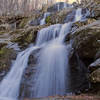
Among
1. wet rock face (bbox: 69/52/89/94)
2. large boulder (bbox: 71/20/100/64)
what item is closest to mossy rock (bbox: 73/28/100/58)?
large boulder (bbox: 71/20/100/64)

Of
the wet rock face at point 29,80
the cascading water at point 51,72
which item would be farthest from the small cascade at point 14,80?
the cascading water at point 51,72

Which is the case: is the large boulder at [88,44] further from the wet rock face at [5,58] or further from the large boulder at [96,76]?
the wet rock face at [5,58]

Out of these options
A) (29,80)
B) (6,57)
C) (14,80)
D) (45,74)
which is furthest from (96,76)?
(6,57)

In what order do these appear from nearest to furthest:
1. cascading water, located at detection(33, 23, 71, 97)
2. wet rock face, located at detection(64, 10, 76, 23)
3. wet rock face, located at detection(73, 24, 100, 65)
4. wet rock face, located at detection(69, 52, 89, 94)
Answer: wet rock face, located at detection(73, 24, 100, 65), wet rock face, located at detection(69, 52, 89, 94), cascading water, located at detection(33, 23, 71, 97), wet rock face, located at detection(64, 10, 76, 23)

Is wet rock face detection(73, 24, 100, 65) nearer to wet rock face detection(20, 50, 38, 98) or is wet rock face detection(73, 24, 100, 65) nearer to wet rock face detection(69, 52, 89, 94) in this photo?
wet rock face detection(69, 52, 89, 94)

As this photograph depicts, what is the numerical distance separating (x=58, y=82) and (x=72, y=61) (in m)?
1.21

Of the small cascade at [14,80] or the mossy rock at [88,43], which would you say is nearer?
the mossy rock at [88,43]

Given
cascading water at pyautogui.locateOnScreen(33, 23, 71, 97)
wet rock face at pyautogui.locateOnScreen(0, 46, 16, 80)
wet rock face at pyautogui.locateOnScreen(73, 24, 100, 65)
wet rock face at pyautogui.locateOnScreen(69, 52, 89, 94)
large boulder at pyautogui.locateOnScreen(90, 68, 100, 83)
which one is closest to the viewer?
large boulder at pyautogui.locateOnScreen(90, 68, 100, 83)

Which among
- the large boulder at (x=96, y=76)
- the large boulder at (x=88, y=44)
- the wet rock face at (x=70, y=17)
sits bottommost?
the large boulder at (x=96, y=76)

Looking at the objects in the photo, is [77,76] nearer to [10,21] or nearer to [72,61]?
[72,61]

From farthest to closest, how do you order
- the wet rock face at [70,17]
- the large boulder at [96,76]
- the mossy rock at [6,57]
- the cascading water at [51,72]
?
the wet rock face at [70,17] → the mossy rock at [6,57] → the cascading water at [51,72] → the large boulder at [96,76]

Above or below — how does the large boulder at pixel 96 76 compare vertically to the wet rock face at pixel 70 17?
below

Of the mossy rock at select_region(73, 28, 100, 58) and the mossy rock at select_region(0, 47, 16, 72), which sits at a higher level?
the mossy rock at select_region(73, 28, 100, 58)

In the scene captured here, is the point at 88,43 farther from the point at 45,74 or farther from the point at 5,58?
the point at 5,58
